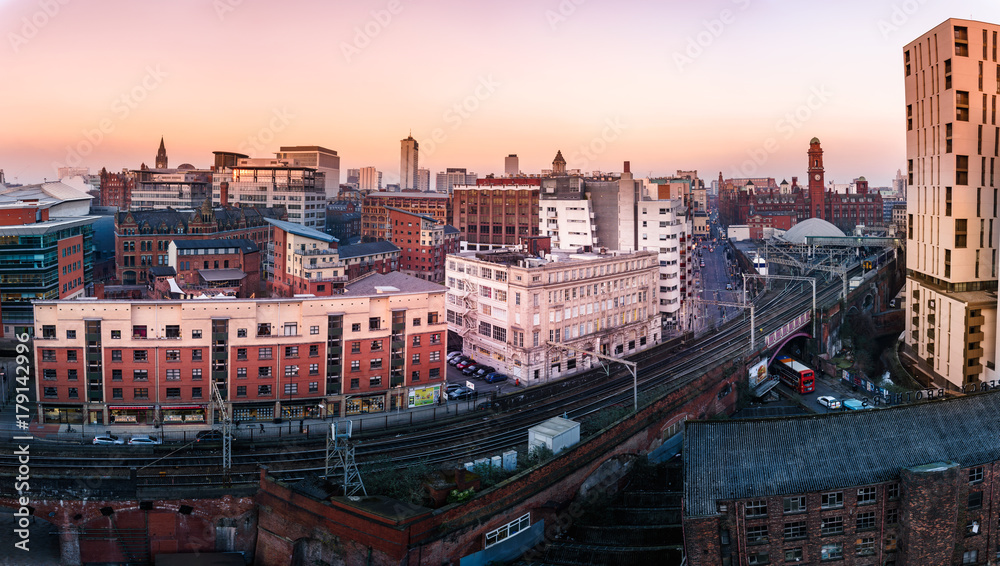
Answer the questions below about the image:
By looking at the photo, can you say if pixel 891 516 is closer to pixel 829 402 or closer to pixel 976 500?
pixel 976 500

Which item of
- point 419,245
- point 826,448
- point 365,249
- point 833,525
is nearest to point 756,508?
point 833,525

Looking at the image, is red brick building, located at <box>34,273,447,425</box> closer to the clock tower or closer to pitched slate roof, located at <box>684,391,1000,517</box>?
pitched slate roof, located at <box>684,391,1000,517</box>

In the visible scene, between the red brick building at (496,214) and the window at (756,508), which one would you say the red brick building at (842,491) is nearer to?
the window at (756,508)

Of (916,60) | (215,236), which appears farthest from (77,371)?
(916,60)

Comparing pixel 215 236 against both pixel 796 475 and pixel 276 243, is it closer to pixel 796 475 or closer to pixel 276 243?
pixel 276 243

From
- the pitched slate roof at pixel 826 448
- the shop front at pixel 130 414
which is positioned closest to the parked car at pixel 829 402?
the pitched slate roof at pixel 826 448

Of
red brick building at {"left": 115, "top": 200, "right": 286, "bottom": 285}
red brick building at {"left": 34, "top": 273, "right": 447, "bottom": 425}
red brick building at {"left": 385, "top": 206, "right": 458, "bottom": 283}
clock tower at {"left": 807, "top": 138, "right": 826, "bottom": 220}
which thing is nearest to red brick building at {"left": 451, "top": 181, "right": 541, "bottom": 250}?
red brick building at {"left": 385, "top": 206, "right": 458, "bottom": 283}
